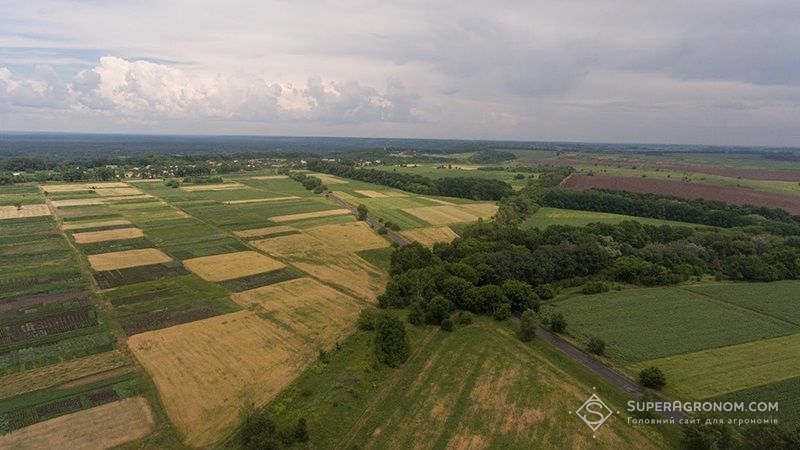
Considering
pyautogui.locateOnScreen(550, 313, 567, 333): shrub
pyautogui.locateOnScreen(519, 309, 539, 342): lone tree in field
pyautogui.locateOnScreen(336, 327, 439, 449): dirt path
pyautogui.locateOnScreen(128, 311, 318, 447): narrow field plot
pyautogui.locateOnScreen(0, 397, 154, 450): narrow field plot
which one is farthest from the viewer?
pyautogui.locateOnScreen(550, 313, 567, 333): shrub

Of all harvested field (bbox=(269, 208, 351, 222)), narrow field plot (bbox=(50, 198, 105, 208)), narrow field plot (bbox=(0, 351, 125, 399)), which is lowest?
narrow field plot (bbox=(0, 351, 125, 399))

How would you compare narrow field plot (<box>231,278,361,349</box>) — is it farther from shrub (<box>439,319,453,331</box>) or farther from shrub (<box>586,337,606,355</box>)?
shrub (<box>586,337,606,355</box>)

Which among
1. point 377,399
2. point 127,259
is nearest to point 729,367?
point 377,399

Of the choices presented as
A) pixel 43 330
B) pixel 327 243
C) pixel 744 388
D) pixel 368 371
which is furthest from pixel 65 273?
pixel 744 388

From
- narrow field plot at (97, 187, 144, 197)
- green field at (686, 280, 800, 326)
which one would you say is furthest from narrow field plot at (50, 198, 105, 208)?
green field at (686, 280, 800, 326)

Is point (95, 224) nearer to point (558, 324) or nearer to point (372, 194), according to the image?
point (372, 194)
